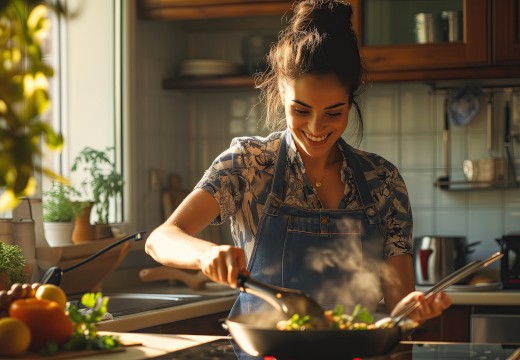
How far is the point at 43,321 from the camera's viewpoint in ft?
4.01

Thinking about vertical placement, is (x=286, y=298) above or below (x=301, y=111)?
below

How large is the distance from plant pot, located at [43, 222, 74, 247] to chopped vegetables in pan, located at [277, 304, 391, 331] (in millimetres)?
1744

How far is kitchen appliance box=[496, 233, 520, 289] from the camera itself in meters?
2.95

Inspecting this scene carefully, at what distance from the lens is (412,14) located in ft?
10.5

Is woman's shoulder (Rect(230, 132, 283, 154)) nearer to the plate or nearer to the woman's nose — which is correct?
the woman's nose

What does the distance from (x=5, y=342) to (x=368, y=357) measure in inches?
20.5

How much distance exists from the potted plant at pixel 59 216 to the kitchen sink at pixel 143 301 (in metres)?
0.25

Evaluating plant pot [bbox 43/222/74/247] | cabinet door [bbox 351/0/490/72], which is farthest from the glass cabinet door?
plant pot [bbox 43/222/74/247]

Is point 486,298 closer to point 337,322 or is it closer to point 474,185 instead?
point 474,185

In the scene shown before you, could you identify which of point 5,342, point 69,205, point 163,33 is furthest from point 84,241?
point 5,342

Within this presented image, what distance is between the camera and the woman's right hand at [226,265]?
115cm

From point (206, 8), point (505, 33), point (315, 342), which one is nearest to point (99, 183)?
point (206, 8)

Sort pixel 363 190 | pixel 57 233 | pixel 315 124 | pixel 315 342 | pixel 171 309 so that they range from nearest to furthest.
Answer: pixel 315 342 < pixel 315 124 < pixel 363 190 < pixel 171 309 < pixel 57 233

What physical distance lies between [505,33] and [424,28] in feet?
0.99
